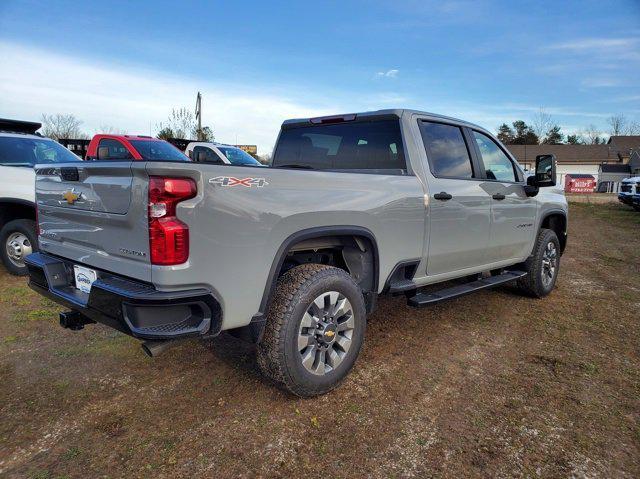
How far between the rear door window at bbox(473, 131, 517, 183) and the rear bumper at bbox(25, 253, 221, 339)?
3.29 metres

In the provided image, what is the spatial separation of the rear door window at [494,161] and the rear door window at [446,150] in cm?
32

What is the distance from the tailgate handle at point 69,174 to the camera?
2835 mm

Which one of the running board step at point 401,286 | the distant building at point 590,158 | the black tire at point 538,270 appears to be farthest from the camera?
the distant building at point 590,158

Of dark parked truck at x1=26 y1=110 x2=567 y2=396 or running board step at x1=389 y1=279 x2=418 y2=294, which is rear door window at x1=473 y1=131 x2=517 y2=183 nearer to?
dark parked truck at x1=26 y1=110 x2=567 y2=396

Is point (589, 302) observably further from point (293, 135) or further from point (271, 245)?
point (271, 245)

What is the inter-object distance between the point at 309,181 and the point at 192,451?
65.9 inches

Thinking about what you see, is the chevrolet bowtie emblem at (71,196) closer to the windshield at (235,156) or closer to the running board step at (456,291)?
the running board step at (456,291)

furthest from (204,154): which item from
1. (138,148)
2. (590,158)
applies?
(590,158)

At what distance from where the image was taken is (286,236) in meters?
2.76

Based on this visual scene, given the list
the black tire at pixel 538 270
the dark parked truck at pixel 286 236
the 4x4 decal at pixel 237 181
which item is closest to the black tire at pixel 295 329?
the dark parked truck at pixel 286 236

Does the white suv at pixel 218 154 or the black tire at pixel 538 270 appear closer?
the black tire at pixel 538 270

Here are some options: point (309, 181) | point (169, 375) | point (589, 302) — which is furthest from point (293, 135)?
A: point (589, 302)

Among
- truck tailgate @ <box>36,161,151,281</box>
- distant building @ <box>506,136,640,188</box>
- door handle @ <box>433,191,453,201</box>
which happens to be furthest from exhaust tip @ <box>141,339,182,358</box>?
distant building @ <box>506,136,640,188</box>

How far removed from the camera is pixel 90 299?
262 centimetres
